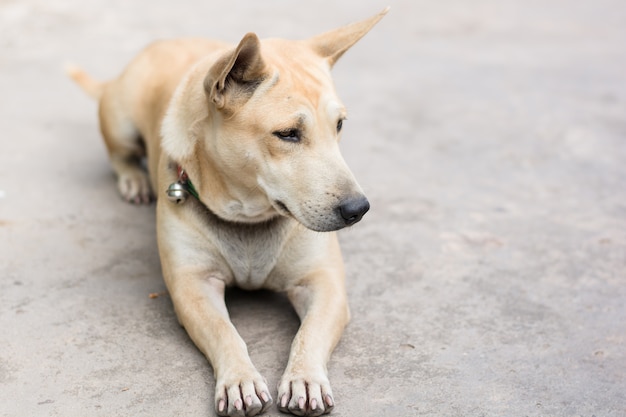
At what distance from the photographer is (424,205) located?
4.91 meters

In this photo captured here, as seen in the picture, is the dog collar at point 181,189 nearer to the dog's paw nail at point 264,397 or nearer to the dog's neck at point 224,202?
the dog's neck at point 224,202

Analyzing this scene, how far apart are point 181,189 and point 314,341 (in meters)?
0.87

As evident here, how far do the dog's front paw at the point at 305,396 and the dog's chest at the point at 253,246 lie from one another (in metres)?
0.70

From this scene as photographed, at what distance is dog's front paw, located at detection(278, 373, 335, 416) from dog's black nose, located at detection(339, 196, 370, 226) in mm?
579

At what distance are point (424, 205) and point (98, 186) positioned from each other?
1.93 metres

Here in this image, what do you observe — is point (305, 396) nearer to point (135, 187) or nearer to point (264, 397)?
point (264, 397)

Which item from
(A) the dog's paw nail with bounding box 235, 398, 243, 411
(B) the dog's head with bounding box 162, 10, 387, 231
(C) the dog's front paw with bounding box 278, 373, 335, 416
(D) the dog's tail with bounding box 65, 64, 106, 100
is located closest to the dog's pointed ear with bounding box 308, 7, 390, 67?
(B) the dog's head with bounding box 162, 10, 387, 231

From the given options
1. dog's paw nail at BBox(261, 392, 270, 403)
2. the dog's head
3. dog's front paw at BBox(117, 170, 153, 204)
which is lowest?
dog's front paw at BBox(117, 170, 153, 204)

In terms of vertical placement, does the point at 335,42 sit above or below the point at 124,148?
above

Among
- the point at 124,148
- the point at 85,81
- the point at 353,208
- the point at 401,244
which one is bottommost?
the point at 401,244

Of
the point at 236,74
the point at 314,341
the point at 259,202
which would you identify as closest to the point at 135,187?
the point at 259,202

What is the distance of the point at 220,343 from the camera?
3.12 meters

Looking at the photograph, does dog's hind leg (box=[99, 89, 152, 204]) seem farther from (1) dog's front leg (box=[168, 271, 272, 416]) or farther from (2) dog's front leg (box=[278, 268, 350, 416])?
(2) dog's front leg (box=[278, 268, 350, 416])

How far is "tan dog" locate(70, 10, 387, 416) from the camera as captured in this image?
3018mm
